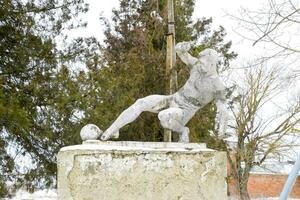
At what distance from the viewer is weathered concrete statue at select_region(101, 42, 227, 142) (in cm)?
480

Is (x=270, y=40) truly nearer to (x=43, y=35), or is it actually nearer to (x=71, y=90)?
(x=71, y=90)

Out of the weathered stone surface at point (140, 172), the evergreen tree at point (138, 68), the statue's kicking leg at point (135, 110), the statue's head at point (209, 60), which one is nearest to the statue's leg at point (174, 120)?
the statue's kicking leg at point (135, 110)

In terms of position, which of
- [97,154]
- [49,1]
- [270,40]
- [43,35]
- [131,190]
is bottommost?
[131,190]

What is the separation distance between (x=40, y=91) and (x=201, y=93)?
495cm

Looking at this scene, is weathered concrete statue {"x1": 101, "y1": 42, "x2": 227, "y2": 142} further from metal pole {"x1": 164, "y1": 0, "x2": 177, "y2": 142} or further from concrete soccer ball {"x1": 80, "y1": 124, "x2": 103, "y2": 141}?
metal pole {"x1": 164, "y1": 0, "x2": 177, "y2": 142}

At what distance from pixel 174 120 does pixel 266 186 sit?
16.3m

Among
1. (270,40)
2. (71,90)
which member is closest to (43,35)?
(71,90)

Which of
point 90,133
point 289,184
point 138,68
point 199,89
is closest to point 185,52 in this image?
Answer: point 199,89

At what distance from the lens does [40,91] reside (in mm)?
9195

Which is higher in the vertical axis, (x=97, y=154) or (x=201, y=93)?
(x=201, y=93)

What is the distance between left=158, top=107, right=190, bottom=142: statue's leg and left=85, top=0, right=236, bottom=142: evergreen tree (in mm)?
3707

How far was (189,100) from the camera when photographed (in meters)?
4.90

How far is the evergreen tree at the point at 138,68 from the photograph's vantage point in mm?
8891

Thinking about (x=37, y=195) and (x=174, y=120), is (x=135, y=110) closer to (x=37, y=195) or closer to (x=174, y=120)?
(x=174, y=120)
